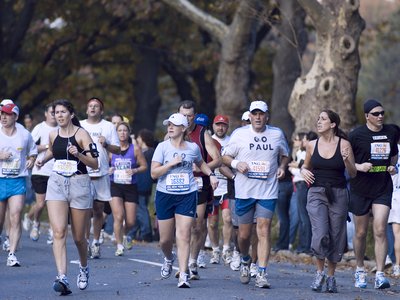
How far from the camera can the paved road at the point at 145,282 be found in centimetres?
1277

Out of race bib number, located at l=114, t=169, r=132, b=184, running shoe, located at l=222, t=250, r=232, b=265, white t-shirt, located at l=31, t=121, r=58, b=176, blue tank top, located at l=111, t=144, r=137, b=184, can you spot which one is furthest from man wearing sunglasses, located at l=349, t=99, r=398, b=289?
white t-shirt, located at l=31, t=121, r=58, b=176

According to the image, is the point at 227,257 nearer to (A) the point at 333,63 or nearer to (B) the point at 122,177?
(B) the point at 122,177

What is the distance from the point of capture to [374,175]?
14.2m

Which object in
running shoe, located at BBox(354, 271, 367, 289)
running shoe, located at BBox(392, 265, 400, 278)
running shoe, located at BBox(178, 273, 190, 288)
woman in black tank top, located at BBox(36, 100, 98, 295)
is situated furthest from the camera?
running shoe, located at BBox(392, 265, 400, 278)

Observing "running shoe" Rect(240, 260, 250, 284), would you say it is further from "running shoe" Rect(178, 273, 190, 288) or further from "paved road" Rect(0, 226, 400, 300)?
"running shoe" Rect(178, 273, 190, 288)

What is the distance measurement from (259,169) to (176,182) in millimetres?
1122

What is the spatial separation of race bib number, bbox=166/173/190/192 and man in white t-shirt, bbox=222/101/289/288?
0.81 metres

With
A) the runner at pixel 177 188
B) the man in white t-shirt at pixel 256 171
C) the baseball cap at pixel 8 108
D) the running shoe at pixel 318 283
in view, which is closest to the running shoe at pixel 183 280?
the runner at pixel 177 188

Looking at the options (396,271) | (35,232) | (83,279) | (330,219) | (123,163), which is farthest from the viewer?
(35,232)

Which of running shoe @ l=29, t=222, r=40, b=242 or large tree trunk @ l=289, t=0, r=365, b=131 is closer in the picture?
running shoe @ l=29, t=222, r=40, b=242

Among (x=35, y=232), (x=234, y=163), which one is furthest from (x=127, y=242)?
(x=234, y=163)

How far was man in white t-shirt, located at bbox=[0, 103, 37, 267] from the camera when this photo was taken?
1533 cm

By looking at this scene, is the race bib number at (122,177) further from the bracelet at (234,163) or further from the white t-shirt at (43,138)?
the bracelet at (234,163)

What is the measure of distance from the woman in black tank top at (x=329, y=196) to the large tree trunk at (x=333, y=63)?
8.88m
